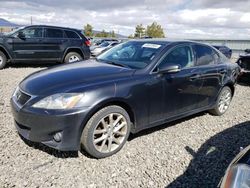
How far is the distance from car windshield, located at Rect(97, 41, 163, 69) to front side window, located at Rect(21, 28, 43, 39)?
6.67 metres

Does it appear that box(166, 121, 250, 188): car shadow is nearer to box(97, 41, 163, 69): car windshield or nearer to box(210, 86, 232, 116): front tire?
box(210, 86, 232, 116): front tire

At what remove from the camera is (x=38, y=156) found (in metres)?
3.45

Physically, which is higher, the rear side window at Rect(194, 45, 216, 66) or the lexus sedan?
the rear side window at Rect(194, 45, 216, 66)

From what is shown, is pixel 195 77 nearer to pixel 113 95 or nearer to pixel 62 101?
pixel 113 95

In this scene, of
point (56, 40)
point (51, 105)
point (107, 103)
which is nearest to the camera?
point (51, 105)

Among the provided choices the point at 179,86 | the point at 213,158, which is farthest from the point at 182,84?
the point at 213,158

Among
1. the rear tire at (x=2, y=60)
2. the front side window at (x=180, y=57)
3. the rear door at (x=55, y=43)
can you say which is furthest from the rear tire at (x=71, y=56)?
the front side window at (x=180, y=57)

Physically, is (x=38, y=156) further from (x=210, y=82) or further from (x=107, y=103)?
(x=210, y=82)

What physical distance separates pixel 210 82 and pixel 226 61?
953 mm

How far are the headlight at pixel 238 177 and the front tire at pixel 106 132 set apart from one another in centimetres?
A: 175

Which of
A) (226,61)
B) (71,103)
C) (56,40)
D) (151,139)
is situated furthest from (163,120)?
(56,40)

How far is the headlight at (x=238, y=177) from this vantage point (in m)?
1.80

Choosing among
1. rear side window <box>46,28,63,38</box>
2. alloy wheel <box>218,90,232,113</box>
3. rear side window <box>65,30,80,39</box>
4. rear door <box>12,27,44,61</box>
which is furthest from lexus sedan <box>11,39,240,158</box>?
rear side window <box>65,30,80,39</box>

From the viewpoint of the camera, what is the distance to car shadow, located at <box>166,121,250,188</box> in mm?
3162
